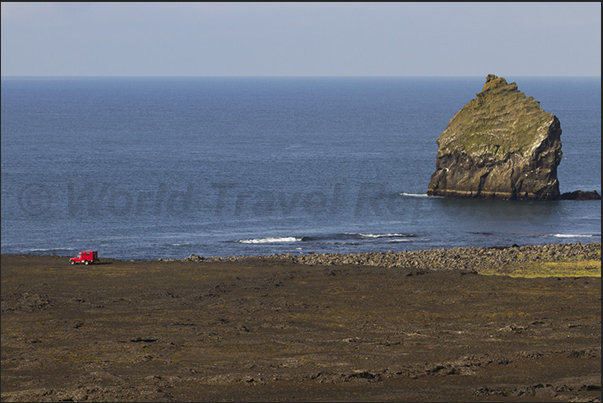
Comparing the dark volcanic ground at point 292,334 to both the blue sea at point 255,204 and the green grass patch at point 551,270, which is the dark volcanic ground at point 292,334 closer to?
the green grass patch at point 551,270

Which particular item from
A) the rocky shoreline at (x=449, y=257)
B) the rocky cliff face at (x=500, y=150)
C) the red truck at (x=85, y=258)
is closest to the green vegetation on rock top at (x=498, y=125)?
the rocky cliff face at (x=500, y=150)

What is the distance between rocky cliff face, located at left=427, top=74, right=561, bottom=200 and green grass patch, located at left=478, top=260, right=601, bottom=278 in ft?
128

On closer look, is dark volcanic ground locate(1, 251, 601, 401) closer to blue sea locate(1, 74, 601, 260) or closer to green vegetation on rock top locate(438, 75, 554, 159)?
blue sea locate(1, 74, 601, 260)

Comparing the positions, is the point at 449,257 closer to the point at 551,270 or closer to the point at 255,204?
the point at 551,270

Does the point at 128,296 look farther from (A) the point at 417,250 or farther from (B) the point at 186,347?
(A) the point at 417,250

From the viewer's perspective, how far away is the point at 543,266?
6250 cm

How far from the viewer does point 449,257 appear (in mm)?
67375

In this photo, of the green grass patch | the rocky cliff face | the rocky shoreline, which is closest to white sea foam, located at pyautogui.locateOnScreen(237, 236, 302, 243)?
the rocky shoreline

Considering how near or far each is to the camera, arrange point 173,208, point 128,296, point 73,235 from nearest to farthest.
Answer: point 128,296, point 73,235, point 173,208

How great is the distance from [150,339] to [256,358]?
609 cm

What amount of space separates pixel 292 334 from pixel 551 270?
94.0ft

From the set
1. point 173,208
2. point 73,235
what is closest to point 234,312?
point 73,235

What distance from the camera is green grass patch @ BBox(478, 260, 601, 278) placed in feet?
193

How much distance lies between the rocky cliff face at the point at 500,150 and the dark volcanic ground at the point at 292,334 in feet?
158
